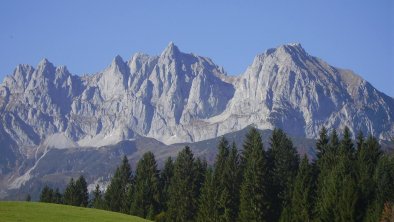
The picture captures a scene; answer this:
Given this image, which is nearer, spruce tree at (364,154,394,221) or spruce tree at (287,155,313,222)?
spruce tree at (364,154,394,221)

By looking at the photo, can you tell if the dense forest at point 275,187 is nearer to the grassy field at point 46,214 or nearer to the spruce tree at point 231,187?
the spruce tree at point 231,187

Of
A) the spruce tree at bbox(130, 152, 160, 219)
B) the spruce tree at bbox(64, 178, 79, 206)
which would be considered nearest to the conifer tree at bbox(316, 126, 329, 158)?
the spruce tree at bbox(130, 152, 160, 219)

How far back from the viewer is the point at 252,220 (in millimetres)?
104438

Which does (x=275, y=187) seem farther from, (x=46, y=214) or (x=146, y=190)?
(x=46, y=214)

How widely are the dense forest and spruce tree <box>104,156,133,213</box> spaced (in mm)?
419

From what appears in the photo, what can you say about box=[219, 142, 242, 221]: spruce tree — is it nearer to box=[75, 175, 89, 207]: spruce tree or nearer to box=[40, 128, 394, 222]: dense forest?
box=[40, 128, 394, 222]: dense forest

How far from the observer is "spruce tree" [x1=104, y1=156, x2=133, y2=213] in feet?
472

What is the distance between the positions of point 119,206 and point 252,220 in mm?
53434

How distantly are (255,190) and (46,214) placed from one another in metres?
40.5

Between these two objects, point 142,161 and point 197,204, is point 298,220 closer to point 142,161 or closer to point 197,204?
point 197,204

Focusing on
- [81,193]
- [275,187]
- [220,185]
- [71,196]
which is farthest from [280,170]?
[81,193]

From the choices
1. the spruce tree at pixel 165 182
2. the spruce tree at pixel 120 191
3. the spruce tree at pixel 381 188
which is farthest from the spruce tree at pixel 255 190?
the spruce tree at pixel 120 191

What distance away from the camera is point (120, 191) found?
6053 inches

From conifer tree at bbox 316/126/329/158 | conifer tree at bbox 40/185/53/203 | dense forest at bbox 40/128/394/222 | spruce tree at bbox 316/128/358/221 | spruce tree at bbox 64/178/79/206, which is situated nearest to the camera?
spruce tree at bbox 316/128/358/221
